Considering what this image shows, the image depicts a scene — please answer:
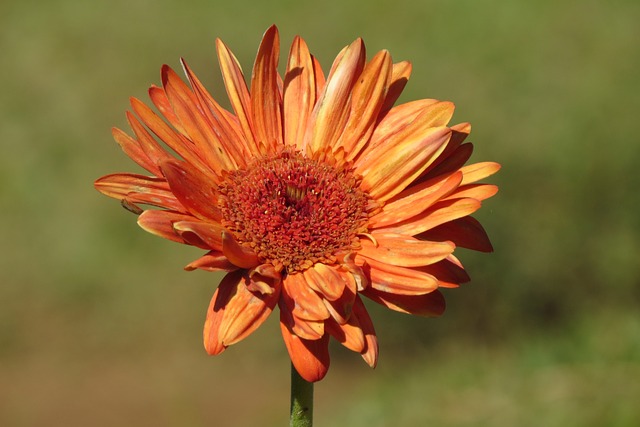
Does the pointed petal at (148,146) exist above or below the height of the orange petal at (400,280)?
above

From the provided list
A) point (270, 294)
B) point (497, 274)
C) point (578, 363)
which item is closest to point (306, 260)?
point (270, 294)

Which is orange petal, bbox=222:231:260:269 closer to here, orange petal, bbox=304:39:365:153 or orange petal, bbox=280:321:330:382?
orange petal, bbox=280:321:330:382

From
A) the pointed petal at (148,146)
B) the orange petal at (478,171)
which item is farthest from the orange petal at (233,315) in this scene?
the orange petal at (478,171)

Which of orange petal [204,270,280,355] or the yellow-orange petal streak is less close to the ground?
the yellow-orange petal streak

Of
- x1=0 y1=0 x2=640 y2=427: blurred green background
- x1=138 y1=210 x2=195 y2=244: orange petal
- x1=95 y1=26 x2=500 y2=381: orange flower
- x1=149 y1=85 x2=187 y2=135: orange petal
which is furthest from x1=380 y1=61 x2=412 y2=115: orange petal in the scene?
x1=0 y1=0 x2=640 y2=427: blurred green background

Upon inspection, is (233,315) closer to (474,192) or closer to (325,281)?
(325,281)

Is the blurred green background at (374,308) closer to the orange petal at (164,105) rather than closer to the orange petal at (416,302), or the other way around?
the orange petal at (416,302)

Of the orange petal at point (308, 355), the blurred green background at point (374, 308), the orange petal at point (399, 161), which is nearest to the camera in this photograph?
the orange petal at point (308, 355)

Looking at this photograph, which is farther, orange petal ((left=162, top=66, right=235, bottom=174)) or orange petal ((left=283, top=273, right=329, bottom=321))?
orange petal ((left=162, top=66, right=235, bottom=174))
